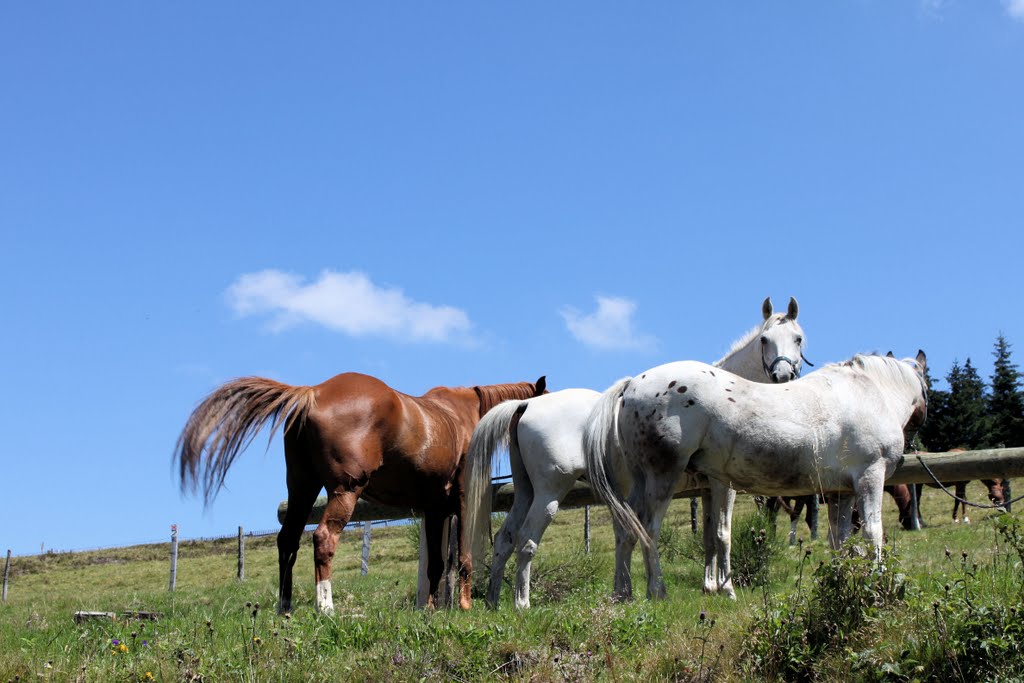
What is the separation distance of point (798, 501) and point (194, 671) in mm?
17927

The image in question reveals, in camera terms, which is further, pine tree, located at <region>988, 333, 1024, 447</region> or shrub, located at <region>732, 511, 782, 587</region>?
pine tree, located at <region>988, 333, 1024, 447</region>

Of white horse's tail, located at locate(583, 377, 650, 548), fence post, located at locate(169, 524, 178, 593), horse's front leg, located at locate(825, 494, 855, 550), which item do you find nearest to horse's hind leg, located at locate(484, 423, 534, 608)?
white horse's tail, located at locate(583, 377, 650, 548)

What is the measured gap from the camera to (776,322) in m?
9.02

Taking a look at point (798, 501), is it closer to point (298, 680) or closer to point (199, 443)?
point (199, 443)

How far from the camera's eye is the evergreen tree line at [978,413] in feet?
128

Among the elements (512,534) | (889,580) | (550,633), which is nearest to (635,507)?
(512,534)

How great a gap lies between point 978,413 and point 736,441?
38.1 metres

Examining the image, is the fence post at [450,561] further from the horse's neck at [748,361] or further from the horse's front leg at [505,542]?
the horse's neck at [748,361]

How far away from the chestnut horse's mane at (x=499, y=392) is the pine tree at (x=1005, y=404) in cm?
3471

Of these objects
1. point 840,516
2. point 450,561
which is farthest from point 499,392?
point 840,516

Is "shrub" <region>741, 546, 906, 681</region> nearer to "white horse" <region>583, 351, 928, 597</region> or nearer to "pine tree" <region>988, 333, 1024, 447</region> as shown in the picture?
"white horse" <region>583, 351, 928, 597</region>

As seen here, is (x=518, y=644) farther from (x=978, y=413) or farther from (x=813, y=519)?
(x=978, y=413)

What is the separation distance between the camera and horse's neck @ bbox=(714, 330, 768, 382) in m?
9.06

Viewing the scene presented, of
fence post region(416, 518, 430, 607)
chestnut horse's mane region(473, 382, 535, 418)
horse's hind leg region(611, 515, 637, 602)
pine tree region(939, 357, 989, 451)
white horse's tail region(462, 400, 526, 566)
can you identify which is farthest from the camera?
pine tree region(939, 357, 989, 451)
